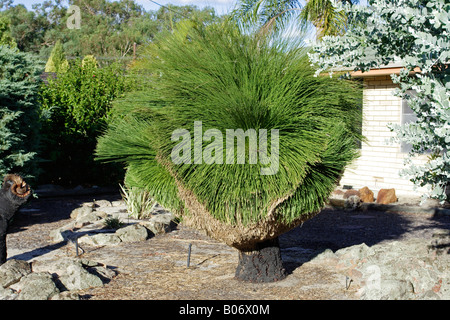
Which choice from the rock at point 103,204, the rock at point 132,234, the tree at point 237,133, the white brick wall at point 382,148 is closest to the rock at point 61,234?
the rock at point 132,234

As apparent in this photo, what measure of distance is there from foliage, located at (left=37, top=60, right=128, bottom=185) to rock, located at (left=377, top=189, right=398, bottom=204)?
19.1 ft

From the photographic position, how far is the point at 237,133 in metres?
4.08

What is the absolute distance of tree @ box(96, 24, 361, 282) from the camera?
4078 mm

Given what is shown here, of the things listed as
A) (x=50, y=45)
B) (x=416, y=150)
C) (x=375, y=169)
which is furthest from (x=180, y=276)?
(x=50, y=45)

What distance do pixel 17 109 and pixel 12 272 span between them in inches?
131

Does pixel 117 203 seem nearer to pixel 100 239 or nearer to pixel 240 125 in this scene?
pixel 100 239

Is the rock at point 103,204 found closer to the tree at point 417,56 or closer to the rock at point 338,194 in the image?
the rock at point 338,194

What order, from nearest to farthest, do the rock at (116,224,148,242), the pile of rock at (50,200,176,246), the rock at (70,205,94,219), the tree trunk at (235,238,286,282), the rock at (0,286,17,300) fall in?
the rock at (0,286,17,300), the tree trunk at (235,238,286,282), the pile of rock at (50,200,176,246), the rock at (116,224,148,242), the rock at (70,205,94,219)

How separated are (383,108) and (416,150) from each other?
25.3ft

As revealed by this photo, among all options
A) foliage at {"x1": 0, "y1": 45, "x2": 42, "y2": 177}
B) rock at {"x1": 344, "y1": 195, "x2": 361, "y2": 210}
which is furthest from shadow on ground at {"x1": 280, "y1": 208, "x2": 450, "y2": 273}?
foliage at {"x1": 0, "y1": 45, "x2": 42, "y2": 177}

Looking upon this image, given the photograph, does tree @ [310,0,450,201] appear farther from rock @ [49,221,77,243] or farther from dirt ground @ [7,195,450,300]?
rock @ [49,221,77,243]

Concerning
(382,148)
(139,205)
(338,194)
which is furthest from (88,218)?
(382,148)

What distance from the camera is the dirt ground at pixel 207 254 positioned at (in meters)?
4.62
